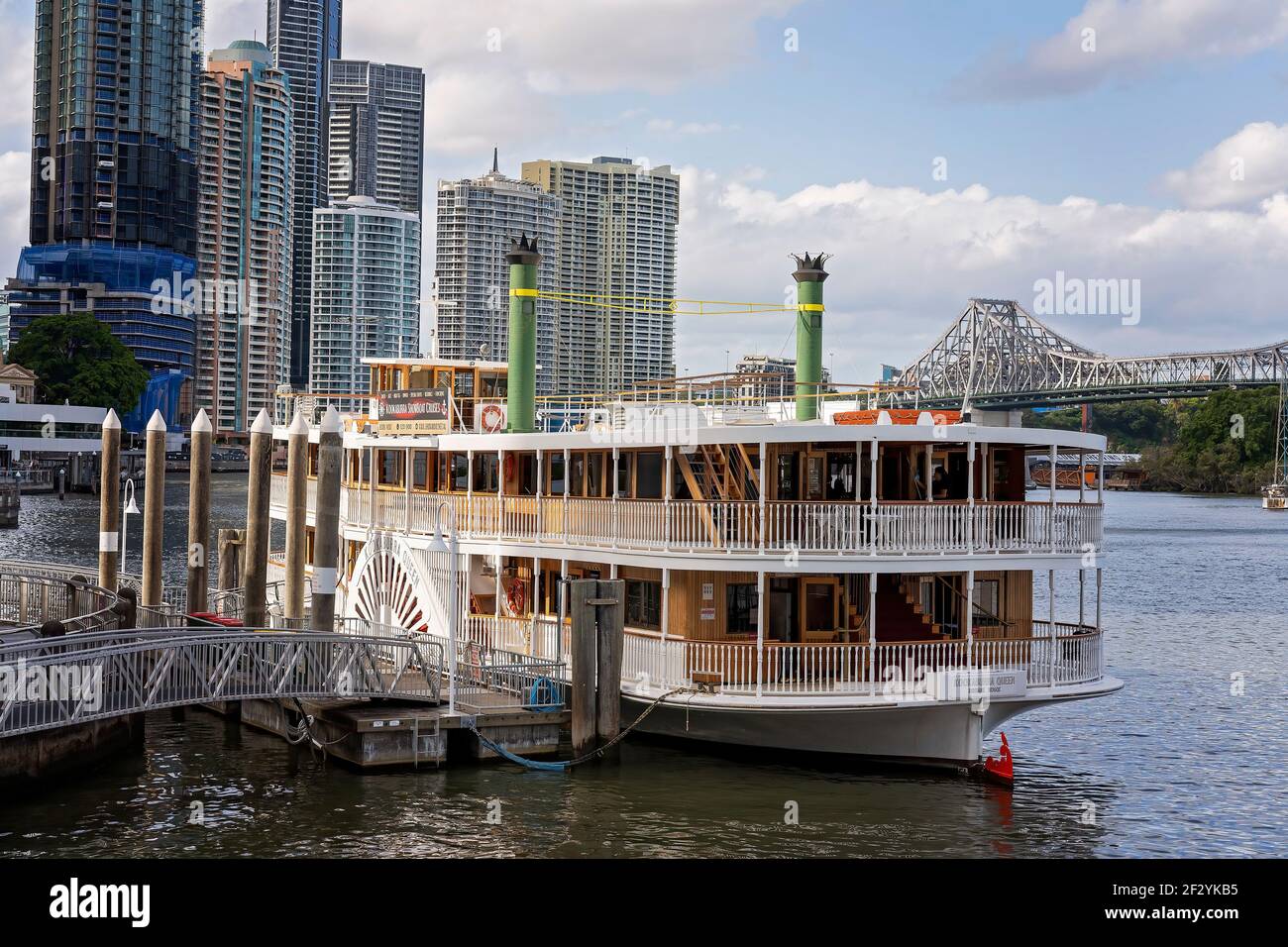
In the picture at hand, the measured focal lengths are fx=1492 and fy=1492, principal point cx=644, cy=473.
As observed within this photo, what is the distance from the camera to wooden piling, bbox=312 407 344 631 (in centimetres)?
2544

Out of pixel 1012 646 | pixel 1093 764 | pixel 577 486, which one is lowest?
pixel 1093 764

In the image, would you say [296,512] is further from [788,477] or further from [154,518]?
[788,477]

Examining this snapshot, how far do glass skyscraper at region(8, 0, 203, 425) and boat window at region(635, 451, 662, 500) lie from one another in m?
160

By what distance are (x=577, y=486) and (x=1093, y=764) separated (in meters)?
10.6

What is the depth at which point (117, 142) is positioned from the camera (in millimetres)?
185250

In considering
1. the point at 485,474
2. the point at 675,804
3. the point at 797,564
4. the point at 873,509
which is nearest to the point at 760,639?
the point at 797,564

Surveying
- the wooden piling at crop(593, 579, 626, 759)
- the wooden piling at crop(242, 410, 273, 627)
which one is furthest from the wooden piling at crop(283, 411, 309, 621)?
the wooden piling at crop(593, 579, 626, 759)

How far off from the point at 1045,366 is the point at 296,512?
160 meters

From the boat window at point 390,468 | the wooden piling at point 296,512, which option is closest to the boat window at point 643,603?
the wooden piling at point 296,512

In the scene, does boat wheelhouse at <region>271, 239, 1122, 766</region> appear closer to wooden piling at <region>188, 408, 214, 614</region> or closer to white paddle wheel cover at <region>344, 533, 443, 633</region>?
white paddle wheel cover at <region>344, 533, 443, 633</region>
